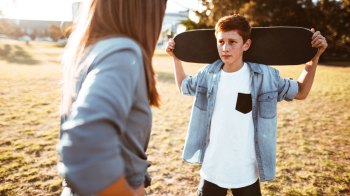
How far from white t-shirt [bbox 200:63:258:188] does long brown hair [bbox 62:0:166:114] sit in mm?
1207

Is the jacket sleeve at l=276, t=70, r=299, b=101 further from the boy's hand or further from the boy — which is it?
the boy's hand

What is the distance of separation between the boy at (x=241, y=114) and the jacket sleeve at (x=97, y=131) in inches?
56.7

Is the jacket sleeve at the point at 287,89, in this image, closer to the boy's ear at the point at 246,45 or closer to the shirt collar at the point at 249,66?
the shirt collar at the point at 249,66

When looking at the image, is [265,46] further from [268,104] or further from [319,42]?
[268,104]

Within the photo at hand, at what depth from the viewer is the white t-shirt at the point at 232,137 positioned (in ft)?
7.16

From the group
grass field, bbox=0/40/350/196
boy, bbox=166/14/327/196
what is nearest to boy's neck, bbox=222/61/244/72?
boy, bbox=166/14/327/196

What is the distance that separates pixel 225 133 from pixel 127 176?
1.26 m

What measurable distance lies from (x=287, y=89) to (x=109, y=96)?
1.72 meters

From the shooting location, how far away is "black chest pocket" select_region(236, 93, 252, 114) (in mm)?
2229

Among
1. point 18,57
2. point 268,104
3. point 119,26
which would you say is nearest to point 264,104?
point 268,104

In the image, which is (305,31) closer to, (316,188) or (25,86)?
(316,188)

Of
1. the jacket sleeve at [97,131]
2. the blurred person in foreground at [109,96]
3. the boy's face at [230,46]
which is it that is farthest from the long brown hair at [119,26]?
the boy's face at [230,46]

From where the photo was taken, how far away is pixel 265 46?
A: 2.51m

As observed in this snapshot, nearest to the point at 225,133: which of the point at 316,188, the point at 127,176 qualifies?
the point at 127,176
